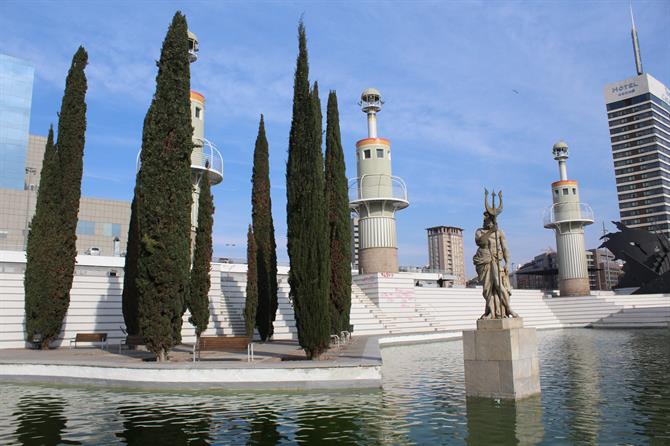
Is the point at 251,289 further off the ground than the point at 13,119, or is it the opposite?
the point at 13,119

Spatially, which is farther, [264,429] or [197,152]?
[197,152]

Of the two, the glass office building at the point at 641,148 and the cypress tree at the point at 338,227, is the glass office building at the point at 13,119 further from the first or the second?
the glass office building at the point at 641,148

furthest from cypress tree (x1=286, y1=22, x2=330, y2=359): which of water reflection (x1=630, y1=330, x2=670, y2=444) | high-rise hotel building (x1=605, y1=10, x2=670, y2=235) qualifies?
high-rise hotel building (x1=605, y1=10, x2=670, y2=235)

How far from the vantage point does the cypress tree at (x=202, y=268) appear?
67.9ft

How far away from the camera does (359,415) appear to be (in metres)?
8.81

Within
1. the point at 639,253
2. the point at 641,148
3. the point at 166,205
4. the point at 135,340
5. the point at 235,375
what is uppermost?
the point at 641,148

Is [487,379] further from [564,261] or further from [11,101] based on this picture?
[11,101]

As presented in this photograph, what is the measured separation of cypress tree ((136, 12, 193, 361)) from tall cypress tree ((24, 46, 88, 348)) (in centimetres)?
665

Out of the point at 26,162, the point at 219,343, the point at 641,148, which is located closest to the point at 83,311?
the point at 219,343

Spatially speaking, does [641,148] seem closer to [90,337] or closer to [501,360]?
[501,360]

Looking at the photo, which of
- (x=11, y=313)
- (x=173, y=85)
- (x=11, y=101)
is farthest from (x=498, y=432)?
(x=11, y=101)

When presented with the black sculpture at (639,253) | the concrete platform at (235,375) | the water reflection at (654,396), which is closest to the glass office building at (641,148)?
the black sculpture at (639,253)

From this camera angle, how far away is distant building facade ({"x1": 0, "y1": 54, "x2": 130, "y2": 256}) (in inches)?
2088

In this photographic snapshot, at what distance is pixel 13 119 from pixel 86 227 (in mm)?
22871
